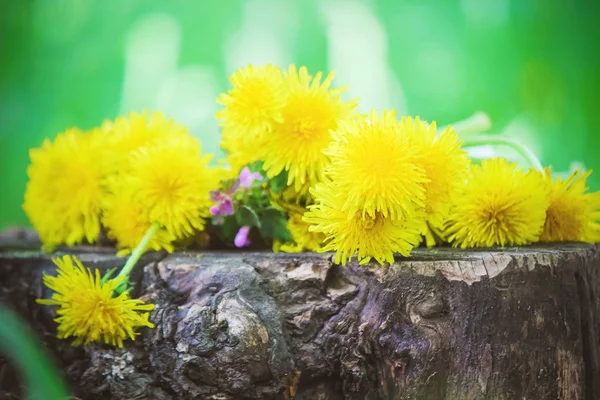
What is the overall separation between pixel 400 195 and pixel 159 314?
27 cm

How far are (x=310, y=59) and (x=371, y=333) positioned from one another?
1.05m

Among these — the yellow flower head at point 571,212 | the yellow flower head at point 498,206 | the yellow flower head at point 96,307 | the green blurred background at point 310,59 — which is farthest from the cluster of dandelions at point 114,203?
the green blurred background at point 310,59

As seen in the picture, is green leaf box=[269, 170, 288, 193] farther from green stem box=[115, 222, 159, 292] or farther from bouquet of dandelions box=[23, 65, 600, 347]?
green stem box=[115, 222, 159, 292]

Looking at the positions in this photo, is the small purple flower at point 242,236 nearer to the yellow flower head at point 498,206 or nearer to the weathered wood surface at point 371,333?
the weathered wood surface at point 371,333

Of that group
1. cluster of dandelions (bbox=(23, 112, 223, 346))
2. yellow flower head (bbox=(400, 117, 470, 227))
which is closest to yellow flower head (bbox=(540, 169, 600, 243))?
yellow flower head (bbox=(400, 117, 470, 227))

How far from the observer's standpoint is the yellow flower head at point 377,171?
0.47 meters

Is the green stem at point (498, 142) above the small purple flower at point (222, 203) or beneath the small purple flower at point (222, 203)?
above

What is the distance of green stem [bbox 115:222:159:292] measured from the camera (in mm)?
554

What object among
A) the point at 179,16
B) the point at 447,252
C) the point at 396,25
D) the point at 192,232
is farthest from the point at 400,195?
the point at 179,16

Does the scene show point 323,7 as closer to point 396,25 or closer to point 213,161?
point 396,25

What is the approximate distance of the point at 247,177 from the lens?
0.60 m

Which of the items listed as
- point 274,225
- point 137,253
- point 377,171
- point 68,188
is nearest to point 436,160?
point 377,171

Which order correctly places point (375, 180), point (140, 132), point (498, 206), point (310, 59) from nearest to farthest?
1. point (375, 180)
2. point (498, 206)
3. point (140, 132)
4. point (310, 59)

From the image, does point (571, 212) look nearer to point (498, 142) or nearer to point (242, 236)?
point (498, 142)
